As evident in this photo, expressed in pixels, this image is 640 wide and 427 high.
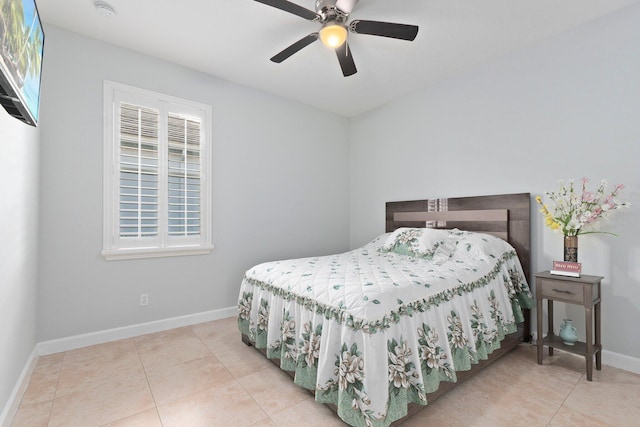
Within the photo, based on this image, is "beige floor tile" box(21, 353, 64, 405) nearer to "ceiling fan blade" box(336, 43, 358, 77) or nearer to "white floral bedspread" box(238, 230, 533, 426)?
"white floral bedspread" box(238, 230, 533, 426)

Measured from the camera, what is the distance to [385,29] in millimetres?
2061

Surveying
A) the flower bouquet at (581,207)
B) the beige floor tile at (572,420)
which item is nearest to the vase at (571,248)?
the flower bouquet at (581,207)

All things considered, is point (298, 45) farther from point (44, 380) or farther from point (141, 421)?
point (44, 380)

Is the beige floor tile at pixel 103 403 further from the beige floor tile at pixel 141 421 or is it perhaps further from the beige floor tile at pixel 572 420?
the beige floor tile at pixel 572 420

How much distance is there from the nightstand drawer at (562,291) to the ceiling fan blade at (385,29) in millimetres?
2065

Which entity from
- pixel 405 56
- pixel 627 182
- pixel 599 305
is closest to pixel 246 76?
pixel 405 56

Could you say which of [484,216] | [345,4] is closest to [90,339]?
[345,4]

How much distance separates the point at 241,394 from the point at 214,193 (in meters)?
2.09

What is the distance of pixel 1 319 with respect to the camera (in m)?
1.57

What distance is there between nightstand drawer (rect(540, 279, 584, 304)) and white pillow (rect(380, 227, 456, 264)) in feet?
2.34

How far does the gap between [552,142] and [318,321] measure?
2.54 m

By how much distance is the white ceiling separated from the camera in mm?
2273

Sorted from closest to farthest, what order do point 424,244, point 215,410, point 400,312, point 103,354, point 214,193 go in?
point 400,312
point 215,410
point 103,354
point 424,244
point 214,193

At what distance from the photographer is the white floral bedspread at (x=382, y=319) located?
4.90 feet
